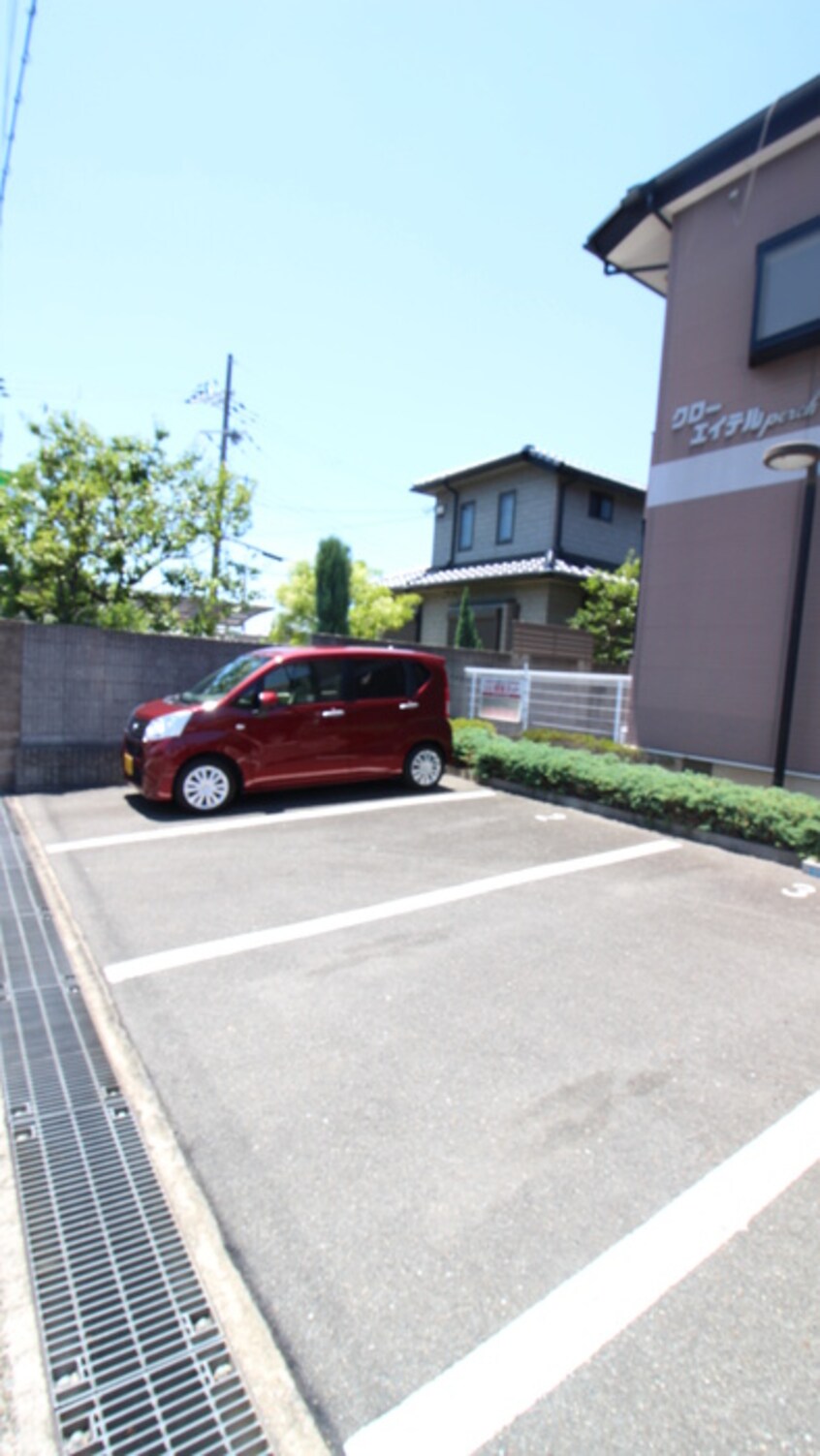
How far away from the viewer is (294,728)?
6934mm

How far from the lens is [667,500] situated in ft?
27.8

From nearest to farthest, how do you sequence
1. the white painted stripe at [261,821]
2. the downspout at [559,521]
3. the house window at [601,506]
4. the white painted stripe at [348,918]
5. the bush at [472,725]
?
the white painted stripe at [348,918]
the white painted stripe at [261,821]
the bush at [472,725]
the downspout at [559,521]
the house window at [601,506]

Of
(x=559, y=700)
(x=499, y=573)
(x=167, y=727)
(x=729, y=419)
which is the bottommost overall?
(x=167, y=727)

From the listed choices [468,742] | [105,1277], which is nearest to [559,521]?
[468,742]

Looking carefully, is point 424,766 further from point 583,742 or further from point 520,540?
point 520,540

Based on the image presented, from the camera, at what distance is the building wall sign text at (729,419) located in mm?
7289

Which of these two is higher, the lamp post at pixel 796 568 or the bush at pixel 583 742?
the lamp post at pixel 796 568

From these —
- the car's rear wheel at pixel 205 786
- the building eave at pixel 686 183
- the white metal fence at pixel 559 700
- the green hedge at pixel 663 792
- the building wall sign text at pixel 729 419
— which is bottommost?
the car's rear wheel at pixel 205 786

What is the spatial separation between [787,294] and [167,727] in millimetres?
7559

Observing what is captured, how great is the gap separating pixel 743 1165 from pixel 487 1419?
1.15m

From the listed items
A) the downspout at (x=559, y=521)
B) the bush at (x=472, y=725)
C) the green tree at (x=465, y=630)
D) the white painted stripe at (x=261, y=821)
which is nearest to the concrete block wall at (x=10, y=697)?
the white painted stripe at (x=261, y=821)

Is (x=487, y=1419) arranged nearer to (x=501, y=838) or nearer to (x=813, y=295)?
(x=501, y=838)

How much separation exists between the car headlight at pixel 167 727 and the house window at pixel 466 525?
502 inches

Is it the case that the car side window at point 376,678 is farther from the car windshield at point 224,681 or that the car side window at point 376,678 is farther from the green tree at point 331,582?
the green tree at point 331,582
